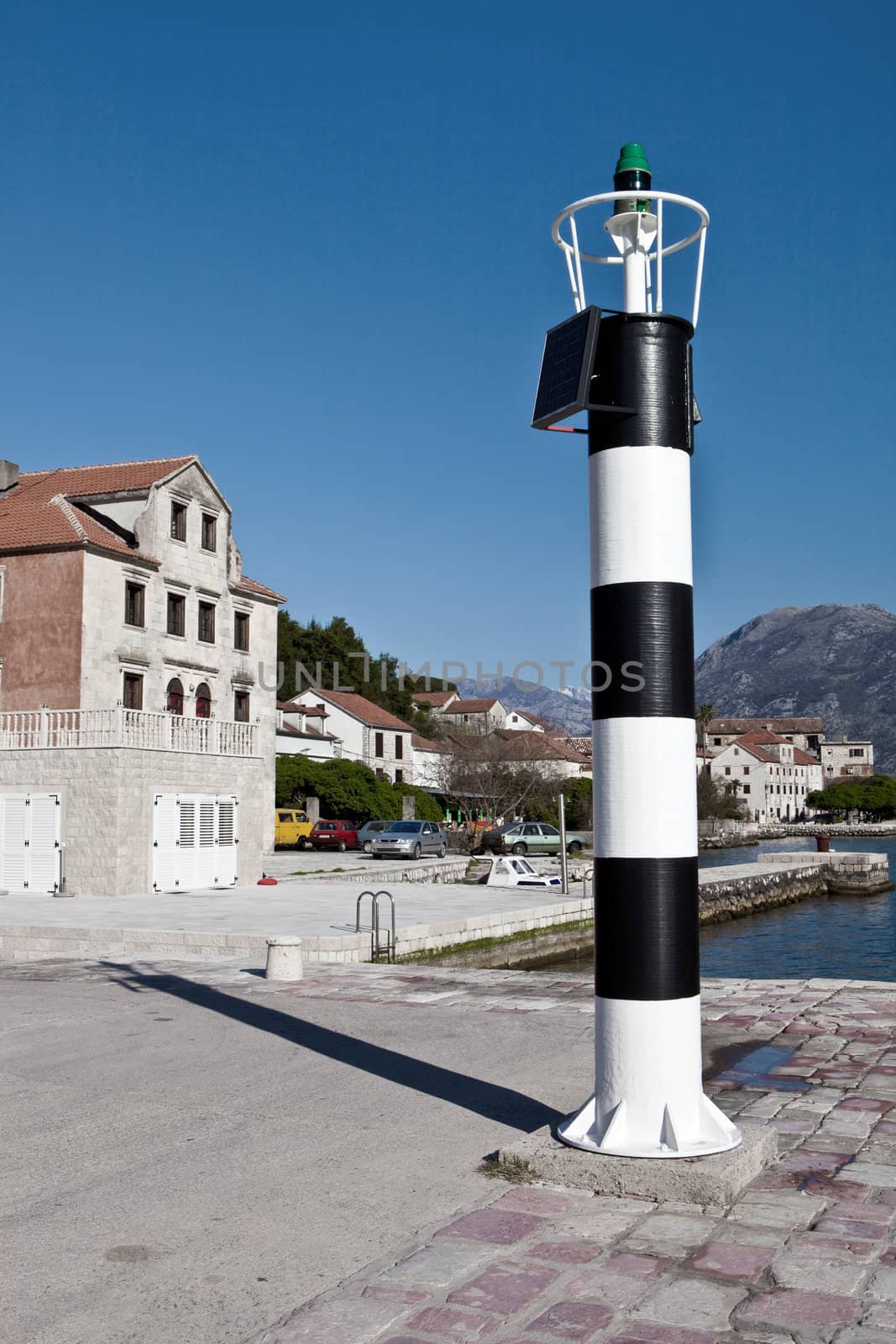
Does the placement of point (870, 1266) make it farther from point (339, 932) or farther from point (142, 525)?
point (142, 525)

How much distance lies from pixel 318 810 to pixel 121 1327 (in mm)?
52679

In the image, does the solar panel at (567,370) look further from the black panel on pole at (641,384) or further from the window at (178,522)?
the window at (178,522)

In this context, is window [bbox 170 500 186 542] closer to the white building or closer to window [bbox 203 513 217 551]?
window [bbox 203 513 217 551]

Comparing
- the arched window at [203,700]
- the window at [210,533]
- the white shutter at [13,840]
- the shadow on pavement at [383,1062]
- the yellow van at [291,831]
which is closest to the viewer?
the shadow on pavement at [383,1062]

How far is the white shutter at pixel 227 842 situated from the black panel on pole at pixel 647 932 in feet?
78.3

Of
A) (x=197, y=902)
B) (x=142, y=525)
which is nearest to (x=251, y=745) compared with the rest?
(x=197, y=902)

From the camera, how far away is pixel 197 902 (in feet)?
79.4

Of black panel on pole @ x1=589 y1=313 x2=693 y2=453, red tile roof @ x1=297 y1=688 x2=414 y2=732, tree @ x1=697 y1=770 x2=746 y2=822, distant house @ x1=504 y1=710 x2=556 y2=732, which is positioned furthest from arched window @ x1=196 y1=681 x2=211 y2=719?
distant house @ x1=504 y1=710 x2=556 y2=732

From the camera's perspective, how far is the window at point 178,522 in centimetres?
3681

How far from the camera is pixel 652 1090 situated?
218 inches

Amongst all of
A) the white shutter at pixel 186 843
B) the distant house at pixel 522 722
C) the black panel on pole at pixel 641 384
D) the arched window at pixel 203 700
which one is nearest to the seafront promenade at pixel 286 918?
the white shutter at pixel 186 843

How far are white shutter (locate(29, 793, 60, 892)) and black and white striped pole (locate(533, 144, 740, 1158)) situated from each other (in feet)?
73.9

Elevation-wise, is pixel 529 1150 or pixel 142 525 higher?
pixel 142 525

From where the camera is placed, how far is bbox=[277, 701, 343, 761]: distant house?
6169cm
